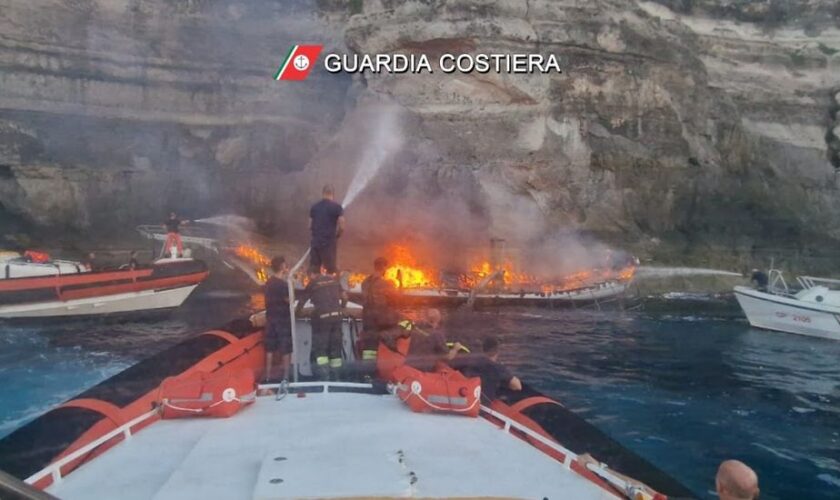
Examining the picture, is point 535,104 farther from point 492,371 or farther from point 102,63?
point 492,371

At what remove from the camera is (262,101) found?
84.3ft

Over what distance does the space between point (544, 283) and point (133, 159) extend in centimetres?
1396

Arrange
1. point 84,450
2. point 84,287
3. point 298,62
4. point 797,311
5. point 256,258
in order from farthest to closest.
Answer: point 298,62
point 256,258
point 797,311
point 84,287
point 84,450

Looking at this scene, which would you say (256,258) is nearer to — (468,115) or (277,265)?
(468,115)

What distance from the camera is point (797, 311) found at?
15906 mm

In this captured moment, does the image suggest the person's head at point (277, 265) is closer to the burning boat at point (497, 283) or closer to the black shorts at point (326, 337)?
the black shorts at point (326, 337)

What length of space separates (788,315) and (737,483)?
14.9 meters

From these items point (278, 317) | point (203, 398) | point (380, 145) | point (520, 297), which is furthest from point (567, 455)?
point (380, 145)

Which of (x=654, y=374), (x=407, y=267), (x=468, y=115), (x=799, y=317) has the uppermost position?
(x=468, y=115)

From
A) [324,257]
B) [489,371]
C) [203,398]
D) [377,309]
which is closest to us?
[203,398]

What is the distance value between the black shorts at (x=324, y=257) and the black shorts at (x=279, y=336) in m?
1.74

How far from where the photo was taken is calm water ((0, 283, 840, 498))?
7.85 meters

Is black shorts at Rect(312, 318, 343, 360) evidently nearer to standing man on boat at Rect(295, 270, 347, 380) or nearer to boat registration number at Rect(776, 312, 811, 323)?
standing man on boat at Rect(295, 270, 347, 380)

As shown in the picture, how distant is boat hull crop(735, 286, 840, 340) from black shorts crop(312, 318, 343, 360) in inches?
482
